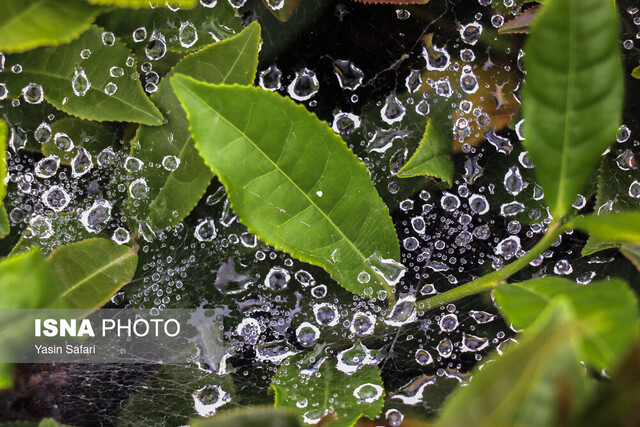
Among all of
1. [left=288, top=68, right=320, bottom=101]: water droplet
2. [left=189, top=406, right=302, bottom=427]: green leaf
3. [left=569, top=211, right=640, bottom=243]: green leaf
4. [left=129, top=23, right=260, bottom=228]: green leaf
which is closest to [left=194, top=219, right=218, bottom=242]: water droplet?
[left=129, top=23, right=260, bottom=228]: green leaf

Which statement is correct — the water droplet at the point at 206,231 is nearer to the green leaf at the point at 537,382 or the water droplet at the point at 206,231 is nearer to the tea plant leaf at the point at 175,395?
the tea plant leaf at the point at 175,395

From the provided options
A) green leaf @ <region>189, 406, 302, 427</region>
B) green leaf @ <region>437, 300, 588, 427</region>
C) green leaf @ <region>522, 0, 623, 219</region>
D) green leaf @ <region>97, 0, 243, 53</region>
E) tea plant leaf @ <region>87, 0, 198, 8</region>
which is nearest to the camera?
green leaf @ <region>437, 300, 588, 427</region>

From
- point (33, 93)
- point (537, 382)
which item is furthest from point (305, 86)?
point (537, 382)

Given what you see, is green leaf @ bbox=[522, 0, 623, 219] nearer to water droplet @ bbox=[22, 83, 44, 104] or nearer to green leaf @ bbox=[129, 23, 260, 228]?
green leaf @ bbox=[129, 23, 260, 228]

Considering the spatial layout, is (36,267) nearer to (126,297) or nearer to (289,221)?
(126,297)

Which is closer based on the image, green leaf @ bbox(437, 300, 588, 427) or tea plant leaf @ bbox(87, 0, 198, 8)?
green leaf @ bbox(437, 300, 588, 427)
